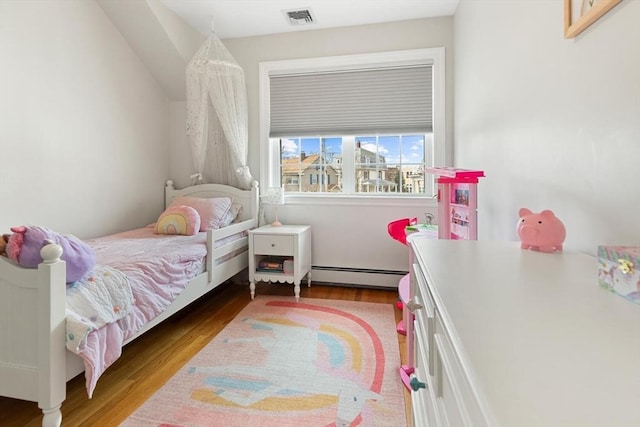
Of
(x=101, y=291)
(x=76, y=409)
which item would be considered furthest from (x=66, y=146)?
(x=76, y=409)

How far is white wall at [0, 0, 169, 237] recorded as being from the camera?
2094 millimetres

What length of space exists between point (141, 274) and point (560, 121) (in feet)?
6.60

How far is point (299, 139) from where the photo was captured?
11.2ft

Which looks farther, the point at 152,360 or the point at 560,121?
the point at 152,360

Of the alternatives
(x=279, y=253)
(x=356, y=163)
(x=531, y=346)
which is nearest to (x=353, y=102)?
(x=356, y=163)

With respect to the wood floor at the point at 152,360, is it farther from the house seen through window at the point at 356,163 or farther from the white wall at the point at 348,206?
the house seen through window at the point at 356,163

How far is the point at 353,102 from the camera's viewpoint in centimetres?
319

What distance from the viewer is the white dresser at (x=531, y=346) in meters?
0.35

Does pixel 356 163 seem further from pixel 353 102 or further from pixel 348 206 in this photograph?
pixel 353 102

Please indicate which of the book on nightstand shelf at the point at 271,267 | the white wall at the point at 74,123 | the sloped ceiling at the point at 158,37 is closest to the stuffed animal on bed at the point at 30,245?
the white wall at the point at 74,123

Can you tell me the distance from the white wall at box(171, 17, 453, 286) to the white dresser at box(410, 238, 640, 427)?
7.47ft

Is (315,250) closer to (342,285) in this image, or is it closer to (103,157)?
(342,285)

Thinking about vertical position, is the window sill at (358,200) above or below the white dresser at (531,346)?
above

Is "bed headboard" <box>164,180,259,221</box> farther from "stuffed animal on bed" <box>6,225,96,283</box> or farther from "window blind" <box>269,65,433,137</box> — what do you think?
"stuffed animal on bed" <box>6,225,96,283</box>
